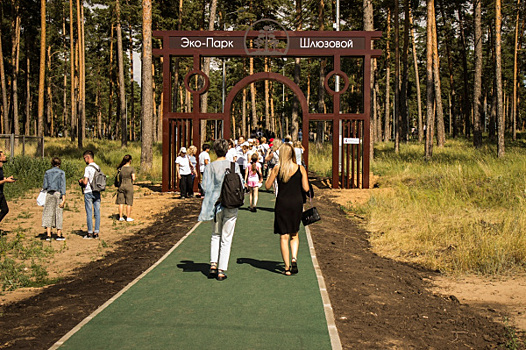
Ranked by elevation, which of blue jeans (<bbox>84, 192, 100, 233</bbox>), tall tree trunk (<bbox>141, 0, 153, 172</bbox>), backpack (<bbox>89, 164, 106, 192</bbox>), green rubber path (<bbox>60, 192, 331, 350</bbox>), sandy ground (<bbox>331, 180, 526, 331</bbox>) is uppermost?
tall tree trunk (<bbox>141, 0, 153, 172</bbox>)

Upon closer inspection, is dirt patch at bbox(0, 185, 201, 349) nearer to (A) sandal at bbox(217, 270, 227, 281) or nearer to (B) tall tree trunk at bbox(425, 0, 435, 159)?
(A) sandal at bbox(217, 270, 227, 281)

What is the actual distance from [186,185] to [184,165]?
2.96 ft

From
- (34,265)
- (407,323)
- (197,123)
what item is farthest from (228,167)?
(197,123)

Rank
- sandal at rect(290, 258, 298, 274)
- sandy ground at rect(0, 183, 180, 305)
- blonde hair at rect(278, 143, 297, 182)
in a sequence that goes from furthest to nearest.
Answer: sandy ground at rect(0, 183, 180, 305) < sandal at rect(290, 258, 298, 274) < blonde hair at rect(278, 143, 297, 182)

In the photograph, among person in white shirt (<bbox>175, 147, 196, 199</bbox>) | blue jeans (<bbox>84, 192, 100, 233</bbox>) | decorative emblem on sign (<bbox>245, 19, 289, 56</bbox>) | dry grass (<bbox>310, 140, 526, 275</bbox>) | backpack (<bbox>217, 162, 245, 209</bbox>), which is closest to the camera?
backpack (<bbox>217, 162, 245, 209</bbox>)

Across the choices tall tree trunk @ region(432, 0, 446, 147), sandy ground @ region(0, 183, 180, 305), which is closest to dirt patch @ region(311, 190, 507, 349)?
sandy ground @ region(0, 183, 180, 305)

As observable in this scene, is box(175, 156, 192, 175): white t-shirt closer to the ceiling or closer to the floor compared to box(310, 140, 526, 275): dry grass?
closer to the ceiling

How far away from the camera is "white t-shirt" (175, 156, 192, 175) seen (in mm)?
17641

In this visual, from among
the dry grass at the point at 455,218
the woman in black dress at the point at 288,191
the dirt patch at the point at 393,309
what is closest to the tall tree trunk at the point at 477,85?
the dry grass at the point at 455,218

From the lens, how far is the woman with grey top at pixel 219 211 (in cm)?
833

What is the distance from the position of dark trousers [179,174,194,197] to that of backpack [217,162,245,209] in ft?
32.7

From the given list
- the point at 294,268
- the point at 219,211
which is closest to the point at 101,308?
the point at 219,211

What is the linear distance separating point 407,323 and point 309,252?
11.8 feet

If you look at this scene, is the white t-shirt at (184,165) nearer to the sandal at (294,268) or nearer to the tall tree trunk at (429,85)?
the sandal at (294,268)
